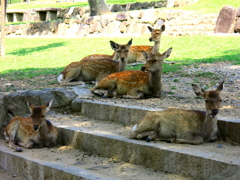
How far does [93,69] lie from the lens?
10922mm

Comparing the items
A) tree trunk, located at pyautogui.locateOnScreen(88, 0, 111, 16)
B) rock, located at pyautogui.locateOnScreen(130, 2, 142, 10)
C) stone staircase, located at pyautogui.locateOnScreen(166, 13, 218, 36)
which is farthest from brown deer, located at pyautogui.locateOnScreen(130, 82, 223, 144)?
rock, located at pyautogui.locateOnScreen(130, 2, 142, 10)

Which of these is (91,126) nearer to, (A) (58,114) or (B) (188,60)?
(A) (58,114)

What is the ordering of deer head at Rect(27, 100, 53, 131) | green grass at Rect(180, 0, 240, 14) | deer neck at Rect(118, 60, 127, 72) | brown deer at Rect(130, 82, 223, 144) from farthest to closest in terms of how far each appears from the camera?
green grass at Rect(180, 0, 240, 14), deer neck at Rect(118, 60, 127, 72), deer head at Rect(27, 100, 53, 131), brown deer at Rect(130, 82, 223, 144)

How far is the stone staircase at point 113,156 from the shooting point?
541cm

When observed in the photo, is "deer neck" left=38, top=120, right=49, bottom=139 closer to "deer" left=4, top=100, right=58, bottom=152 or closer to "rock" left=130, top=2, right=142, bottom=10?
"deer" left=4, top=100, right=58, bottom=152

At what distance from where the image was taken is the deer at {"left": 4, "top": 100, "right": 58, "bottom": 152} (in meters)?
7.14

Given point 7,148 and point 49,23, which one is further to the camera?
point 49,23

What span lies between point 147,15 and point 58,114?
13204 millimetres

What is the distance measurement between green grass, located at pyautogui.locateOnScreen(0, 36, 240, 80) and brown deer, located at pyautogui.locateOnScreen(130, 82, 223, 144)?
4480 mm

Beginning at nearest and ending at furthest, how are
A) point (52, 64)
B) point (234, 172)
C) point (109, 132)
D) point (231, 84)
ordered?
point (234, 172), point (109, 132), point (231, 84), point (52, 64)

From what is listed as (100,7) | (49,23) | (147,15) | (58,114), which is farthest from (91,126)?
(49,23)

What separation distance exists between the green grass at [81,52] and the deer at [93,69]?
155 cm

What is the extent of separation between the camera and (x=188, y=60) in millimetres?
13258

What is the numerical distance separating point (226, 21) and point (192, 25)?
1.84m
